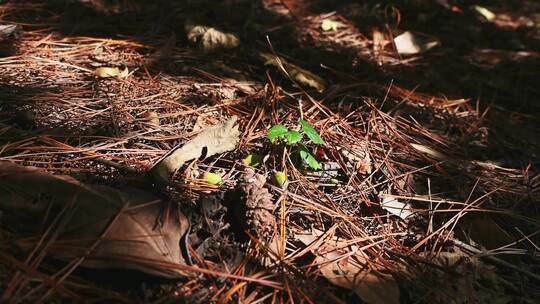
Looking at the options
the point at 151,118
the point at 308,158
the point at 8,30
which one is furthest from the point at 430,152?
the point at 8,30

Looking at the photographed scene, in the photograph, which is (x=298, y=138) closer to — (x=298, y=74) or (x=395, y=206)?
(x=395, y=206)

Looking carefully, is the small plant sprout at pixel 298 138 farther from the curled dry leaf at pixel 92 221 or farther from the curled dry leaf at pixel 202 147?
the curled dry leaf at pixel 92 221

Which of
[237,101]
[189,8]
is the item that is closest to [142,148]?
[237,101]

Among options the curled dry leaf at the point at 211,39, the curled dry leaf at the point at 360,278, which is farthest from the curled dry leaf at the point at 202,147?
the curled dry leaf at the point at 211,39

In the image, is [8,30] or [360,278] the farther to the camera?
[8,30]

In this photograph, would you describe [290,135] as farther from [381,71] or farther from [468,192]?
[381,71]

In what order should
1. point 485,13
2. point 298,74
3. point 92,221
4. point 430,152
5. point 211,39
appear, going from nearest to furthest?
point 92,221 < point 430,152 < point 298,74 < point 211,39 < point 485,13
